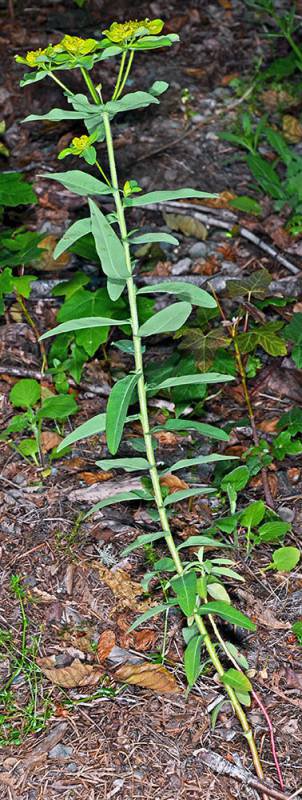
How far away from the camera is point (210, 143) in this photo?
4.57 m

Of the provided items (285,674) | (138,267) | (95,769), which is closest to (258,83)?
(138,267)

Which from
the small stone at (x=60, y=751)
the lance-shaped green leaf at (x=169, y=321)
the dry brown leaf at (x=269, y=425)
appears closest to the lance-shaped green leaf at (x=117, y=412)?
the lance-shaped green leaf at (x=169, y=321)

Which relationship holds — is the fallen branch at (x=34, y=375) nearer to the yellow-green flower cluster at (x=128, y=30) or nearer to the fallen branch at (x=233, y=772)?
the fallen branch at (x=233, y=772)

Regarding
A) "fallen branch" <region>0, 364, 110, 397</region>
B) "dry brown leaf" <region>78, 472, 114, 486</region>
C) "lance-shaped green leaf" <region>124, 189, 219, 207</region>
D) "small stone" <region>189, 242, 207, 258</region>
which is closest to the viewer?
"lance-shaped green leaf" <region>124, 189, 219, 207</region>

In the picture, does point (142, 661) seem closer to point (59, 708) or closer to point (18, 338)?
point (59, 708)

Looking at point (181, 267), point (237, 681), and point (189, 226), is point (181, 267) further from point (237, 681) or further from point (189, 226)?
point (237, 681)

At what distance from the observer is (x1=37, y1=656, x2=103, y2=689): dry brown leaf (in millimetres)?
2305

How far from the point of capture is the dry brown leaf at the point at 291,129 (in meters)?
4.56

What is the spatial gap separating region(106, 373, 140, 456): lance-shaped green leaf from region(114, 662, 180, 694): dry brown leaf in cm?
69

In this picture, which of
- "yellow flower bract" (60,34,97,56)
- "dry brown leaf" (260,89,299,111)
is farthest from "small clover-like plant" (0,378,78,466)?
"dry brown leaf" (260,89,299,111)

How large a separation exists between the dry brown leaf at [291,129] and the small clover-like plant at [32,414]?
7.21 feet

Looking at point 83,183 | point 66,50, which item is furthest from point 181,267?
point 66,50

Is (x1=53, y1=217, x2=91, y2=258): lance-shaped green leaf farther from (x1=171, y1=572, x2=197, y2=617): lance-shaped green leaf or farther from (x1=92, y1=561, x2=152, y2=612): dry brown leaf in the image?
(x1=92, y1=561, x2=152, y2=612): dry brown leaf

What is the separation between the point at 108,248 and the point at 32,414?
4.13 ft
